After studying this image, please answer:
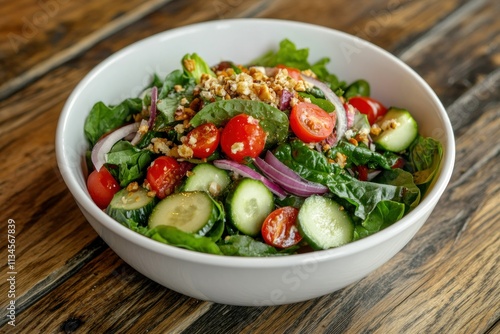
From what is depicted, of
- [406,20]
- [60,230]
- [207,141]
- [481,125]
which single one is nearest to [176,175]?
[207,141]

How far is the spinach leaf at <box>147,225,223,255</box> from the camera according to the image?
2.06 metres

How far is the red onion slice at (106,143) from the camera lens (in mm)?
2582

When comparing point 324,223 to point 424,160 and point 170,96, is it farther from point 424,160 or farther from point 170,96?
point 170,96

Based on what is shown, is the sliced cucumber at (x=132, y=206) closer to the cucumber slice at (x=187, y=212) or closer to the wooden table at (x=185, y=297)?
the cucumber slice at (x=187, y=212)

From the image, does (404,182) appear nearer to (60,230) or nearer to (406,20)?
(60,230)

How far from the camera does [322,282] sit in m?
2.09

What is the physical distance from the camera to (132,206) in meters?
2.32

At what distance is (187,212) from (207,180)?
0.59 feet

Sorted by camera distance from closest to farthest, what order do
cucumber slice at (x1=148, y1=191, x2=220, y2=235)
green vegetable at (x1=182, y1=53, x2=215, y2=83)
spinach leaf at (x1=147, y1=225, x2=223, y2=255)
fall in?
spinach leaf at (x1=147, y1=225, x2=223, y2=255) → cucumber slice at (x1=148, y1=191, x2=220, y2=235) → green vegetable at (x1=182, y1=53, x2=215, y2=83)

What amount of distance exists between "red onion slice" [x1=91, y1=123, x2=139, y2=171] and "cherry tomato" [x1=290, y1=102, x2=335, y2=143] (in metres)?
0.73

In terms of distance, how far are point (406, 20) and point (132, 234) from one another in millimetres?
2749

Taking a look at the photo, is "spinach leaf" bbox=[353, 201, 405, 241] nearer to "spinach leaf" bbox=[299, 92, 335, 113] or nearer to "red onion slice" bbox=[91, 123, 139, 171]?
"spinach leaf" bbox=[299, 92, 335, 113]

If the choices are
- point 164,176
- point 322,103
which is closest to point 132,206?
point 164,176

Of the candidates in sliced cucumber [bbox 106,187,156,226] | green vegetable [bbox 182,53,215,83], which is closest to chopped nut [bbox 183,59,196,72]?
green vegetable [bbox 182,53,215,83]
